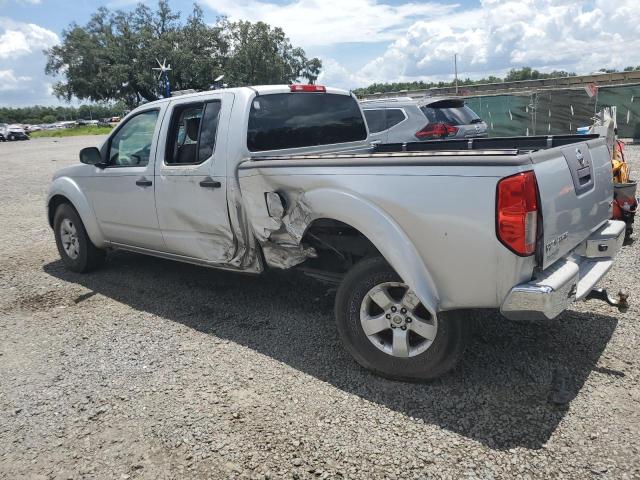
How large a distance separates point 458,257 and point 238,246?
6.32ft

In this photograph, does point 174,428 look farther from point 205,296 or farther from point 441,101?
point 441,101

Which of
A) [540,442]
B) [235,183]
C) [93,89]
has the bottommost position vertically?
[540,442]

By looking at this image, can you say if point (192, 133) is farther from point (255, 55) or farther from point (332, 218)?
point (255, 55)

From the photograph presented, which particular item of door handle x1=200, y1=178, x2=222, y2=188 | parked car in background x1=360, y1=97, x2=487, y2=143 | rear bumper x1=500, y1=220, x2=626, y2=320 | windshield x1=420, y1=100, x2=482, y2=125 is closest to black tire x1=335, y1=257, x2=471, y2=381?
rear bumper x1=500, y1=220, x2=626, y2=320

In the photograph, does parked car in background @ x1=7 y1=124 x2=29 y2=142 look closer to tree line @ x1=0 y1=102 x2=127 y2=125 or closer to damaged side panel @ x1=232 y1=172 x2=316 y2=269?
damaged side panel @ x1=232 y1=172 x2=316 y2=269

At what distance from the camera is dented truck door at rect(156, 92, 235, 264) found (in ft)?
13.8

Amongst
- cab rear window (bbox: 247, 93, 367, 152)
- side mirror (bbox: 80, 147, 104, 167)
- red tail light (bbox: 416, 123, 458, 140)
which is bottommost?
red tail light (bbox: 416, 123, 458, 140)

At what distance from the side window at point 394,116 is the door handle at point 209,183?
19.6 feet

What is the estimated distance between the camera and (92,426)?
3.10 metres

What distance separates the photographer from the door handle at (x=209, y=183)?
4.15 metres

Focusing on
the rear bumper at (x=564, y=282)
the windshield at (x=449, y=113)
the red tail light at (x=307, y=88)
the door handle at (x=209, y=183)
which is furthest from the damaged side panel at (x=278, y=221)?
the windshield at (x=449, y=113)

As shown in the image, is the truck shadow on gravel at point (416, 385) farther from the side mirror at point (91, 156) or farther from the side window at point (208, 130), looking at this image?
the side window at point (208, 130)

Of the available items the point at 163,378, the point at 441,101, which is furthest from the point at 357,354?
the point at 441,101

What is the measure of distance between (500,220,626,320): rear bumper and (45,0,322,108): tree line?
163 feet
